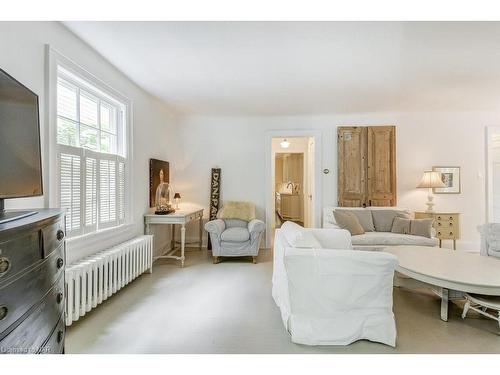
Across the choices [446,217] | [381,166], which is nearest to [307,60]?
[381,166]

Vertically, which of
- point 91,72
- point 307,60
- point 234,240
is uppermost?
point 307,60

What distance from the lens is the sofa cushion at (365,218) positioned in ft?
13.7

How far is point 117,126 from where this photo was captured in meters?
3.21

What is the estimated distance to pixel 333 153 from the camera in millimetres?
4965

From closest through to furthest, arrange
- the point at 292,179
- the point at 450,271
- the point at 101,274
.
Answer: the point at 450,271 < the point at 101,274 < the point at 292,179

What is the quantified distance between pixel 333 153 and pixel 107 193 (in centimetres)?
385

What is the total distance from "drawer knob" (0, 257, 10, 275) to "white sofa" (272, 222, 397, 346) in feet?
5.00

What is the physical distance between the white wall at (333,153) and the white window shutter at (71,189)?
266cm

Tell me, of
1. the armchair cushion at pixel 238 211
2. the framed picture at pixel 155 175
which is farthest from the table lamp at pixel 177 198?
the armchair cushion at pixel 238 211

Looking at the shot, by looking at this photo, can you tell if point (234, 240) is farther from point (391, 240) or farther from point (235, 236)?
point (391, 240)

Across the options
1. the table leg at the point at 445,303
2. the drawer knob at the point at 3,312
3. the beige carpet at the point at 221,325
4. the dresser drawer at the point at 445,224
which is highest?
the drawer knob at the point at 3,312

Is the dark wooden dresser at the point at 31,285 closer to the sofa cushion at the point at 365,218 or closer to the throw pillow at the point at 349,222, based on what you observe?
the throw pillow at the point at 349,222
